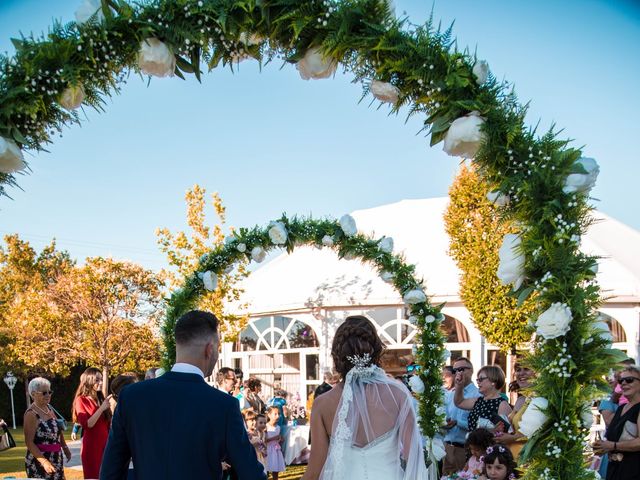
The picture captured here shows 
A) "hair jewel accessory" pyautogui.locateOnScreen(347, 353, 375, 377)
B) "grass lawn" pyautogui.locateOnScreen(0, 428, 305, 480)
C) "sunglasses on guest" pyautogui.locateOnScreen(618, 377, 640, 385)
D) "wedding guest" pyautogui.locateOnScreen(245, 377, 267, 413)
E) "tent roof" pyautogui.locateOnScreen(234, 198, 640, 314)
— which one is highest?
"tent roof" pyautogui.locateOnScreen(234, 198, 640, 314)

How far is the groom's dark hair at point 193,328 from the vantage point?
10.8 ft

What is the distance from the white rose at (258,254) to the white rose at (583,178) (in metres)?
Result: 5.13

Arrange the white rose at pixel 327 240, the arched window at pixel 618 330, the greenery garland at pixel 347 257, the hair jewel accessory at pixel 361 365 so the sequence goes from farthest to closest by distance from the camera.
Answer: the arched window at pixel 618 330 → the white rose at pixel 327 240 → the greenery garland at pixel 347 257 → the hair jewel accessory at pixel 361 365

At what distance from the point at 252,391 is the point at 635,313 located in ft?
35.8

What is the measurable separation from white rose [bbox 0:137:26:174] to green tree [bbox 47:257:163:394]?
84.6 feet

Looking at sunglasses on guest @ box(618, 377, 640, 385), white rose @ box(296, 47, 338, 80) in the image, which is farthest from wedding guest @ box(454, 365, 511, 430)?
white rose @ box(296, 47, 338, 80)

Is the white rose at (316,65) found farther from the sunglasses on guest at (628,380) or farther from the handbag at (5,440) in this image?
the handbag at (5,440)

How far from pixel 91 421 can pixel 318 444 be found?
4.44m

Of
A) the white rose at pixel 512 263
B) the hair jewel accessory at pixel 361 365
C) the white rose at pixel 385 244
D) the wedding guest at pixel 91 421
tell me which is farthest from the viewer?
the white rose at pixel 385 244

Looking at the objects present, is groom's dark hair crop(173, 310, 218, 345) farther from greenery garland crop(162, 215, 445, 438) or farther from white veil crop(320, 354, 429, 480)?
greenery garland crop(162, 215, 445, 438)

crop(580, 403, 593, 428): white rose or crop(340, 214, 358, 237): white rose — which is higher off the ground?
crop(340, 214, 358, 237): white rose

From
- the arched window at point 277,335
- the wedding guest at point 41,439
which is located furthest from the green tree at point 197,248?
the wedding guest at point 41,439

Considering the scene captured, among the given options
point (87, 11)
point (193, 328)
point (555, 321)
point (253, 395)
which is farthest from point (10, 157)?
point (253, 395)

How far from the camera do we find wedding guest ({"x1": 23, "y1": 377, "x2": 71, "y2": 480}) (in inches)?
275
